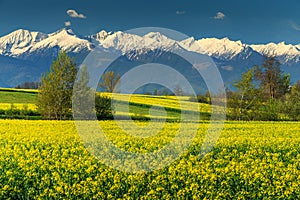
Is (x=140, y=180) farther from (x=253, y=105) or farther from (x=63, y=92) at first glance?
(x=253, y=105)

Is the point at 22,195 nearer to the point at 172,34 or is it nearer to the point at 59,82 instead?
the point at 172,34

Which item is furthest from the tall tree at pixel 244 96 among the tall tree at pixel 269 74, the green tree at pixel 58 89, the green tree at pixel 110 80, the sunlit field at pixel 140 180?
the green tree at pixel 110 80

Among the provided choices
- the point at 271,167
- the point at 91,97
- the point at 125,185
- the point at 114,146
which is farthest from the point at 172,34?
the point at 91,97

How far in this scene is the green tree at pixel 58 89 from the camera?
4528 cm

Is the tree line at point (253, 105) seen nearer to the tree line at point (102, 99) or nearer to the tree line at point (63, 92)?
the tree line at point (102, 99)

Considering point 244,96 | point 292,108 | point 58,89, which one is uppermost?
point 58,89

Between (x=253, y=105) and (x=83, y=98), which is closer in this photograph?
(x=83, y=98)

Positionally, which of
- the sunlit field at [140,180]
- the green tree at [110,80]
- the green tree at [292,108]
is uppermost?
the green tree at [110,80]

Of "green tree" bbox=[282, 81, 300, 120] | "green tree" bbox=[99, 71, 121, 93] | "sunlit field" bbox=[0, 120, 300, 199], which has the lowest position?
"sunlit field" bbox=[0, 120, 300, 199]

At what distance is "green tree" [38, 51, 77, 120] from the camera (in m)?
45.3

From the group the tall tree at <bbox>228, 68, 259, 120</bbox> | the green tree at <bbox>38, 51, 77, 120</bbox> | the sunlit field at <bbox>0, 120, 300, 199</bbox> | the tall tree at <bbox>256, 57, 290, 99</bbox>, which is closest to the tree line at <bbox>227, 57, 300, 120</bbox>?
the tall tree at <bbox>228, 68, 259, 120</bbox>

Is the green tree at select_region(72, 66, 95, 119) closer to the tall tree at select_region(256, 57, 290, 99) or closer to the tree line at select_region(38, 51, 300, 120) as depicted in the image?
the tree line at select_region(38, 51, 300, 120)

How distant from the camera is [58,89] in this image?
45938 millimetres

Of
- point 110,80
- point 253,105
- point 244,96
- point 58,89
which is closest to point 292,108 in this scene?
point 253,105
